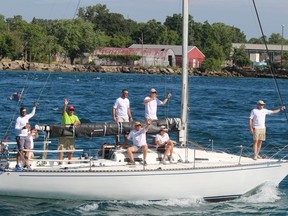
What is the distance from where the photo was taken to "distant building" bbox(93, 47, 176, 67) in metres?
128

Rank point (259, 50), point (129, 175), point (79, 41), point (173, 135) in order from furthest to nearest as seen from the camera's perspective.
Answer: point (259, 50)
point (79, 41)
point (173, 135)
point (129, 175)

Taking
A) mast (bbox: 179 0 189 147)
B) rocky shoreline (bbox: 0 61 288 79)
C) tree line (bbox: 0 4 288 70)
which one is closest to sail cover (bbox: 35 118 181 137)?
mast (bbox: 179 0 189 147)

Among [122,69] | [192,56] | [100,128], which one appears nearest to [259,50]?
[192,56]

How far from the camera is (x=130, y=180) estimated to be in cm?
1747

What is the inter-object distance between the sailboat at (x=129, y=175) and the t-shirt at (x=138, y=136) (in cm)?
40

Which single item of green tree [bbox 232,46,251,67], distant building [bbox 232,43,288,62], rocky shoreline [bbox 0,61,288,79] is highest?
distant building [bbox 232,43,288,62]

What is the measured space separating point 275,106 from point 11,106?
21419 millimetres

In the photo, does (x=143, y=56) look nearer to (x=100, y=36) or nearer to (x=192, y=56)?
(x=192, y=56)

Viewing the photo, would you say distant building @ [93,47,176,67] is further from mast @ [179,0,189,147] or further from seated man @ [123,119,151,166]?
seated man @ [123,119,151,166]

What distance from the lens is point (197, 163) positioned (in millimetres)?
18297

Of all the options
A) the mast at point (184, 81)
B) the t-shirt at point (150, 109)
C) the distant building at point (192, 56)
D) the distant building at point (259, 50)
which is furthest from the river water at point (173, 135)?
the distant building at point (259, 50)

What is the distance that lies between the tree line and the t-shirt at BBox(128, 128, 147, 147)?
86.0m

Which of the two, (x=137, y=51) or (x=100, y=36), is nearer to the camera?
(x=137, y=51)

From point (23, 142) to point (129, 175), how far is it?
2.87 m
